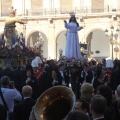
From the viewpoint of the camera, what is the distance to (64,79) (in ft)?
51.3

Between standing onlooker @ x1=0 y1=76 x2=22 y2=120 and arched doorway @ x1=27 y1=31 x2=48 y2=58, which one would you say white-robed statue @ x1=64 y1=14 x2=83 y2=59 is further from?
arched doorway @ x1=27 y1=31 x2=48 y2=58

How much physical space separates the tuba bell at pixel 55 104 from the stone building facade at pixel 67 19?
36.6 metres

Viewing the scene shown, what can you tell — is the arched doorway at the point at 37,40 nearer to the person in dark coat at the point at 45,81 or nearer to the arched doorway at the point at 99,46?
the arched doorway at the point at 99,46

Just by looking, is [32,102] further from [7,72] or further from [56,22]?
[56,22]

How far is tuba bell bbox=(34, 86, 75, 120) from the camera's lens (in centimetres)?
597

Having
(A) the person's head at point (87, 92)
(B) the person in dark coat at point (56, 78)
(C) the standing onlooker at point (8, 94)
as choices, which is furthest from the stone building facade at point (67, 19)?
(A) the person's head at point (87, 92)

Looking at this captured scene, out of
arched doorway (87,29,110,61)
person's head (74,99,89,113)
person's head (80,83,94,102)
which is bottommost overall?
arched doorway (87,29,110,61)

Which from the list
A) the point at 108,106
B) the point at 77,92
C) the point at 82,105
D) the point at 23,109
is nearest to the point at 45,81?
the point at 77,92

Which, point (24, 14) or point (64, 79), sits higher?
point (24, 14)

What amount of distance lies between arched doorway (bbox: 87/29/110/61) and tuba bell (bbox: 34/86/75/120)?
127 ft

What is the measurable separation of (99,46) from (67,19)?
4.07 metres

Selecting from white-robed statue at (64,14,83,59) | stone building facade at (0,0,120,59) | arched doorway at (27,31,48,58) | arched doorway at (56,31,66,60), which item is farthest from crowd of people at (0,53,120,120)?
arched doorway at (27,31,48,58)

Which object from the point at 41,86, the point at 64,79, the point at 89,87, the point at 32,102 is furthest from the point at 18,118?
the point at 64,79

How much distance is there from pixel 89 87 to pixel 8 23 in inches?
716
